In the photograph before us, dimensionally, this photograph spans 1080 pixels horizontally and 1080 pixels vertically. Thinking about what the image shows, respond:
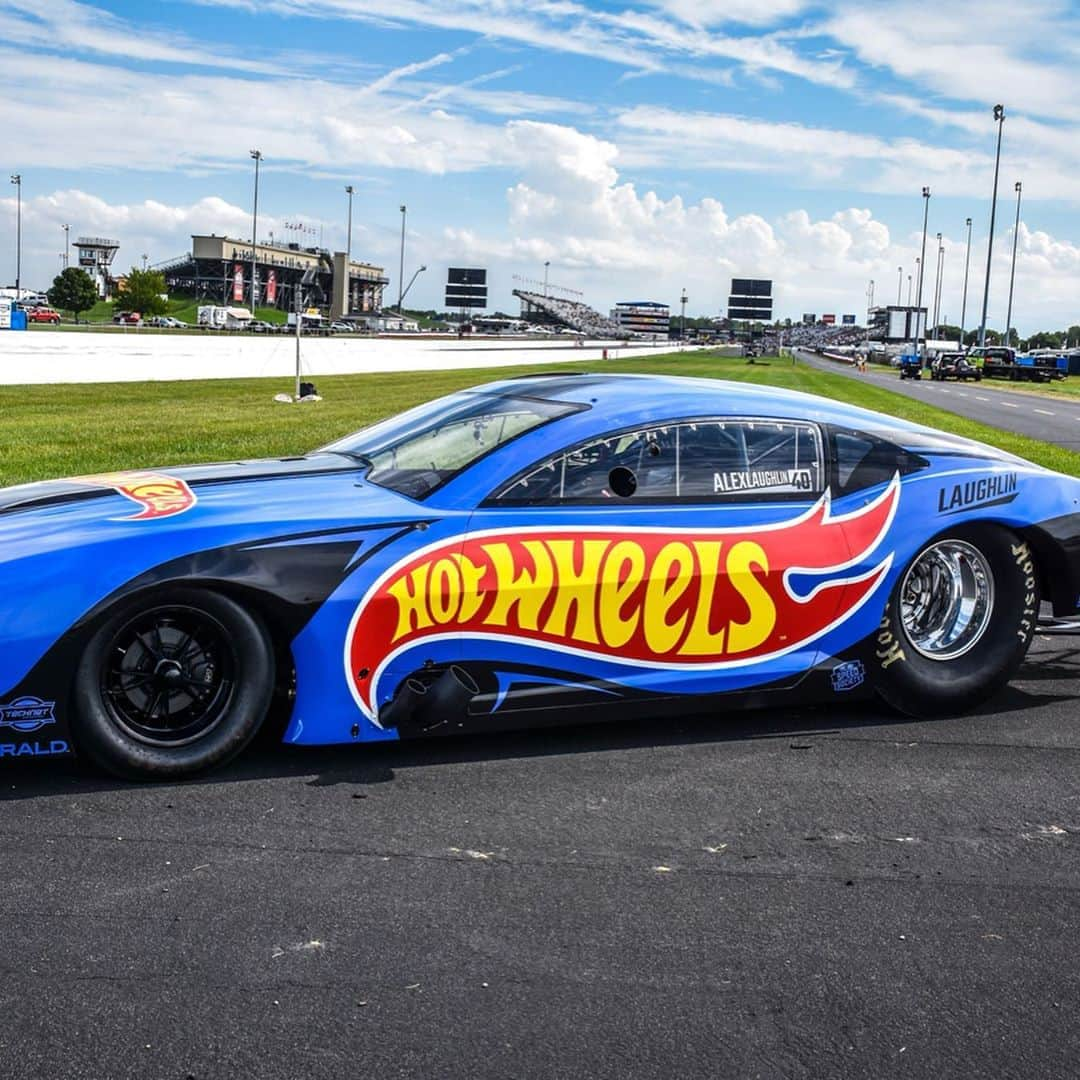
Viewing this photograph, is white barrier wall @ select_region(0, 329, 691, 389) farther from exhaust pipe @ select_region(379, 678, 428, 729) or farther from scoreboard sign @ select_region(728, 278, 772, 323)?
scoreboard sign @ select_region(728, 278, 772, 323)

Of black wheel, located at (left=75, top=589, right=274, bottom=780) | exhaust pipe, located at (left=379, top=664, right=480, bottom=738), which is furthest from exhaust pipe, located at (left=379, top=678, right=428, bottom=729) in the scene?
black wheel, located at (left=75, top=589, right=274, bottom=780)

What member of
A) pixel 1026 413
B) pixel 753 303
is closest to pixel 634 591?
pixel 1026 413

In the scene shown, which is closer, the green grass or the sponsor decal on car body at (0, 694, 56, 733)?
the sponsor decal on car body at (0, 694, 56, 733)

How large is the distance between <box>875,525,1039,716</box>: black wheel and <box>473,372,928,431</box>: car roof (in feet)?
1.99

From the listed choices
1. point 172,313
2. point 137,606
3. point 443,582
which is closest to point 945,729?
point 443,582

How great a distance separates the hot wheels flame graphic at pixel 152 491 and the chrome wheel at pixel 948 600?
2916 mm

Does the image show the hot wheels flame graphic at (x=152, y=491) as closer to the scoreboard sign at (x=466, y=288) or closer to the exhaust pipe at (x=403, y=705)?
the exhaust pipe at (x=403, y=705)

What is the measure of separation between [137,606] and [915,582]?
314 cm

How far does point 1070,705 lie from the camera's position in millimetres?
5855

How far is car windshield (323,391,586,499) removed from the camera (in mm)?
5070

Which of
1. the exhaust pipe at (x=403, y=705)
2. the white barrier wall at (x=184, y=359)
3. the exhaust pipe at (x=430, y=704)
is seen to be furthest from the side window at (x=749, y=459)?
the white barrier wall at (x=184, y=359)

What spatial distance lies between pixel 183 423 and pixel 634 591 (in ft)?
45.5

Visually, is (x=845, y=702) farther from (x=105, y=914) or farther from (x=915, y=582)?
(x=105, y=914)

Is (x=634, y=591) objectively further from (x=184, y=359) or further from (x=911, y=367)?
(x=911, y=367)
